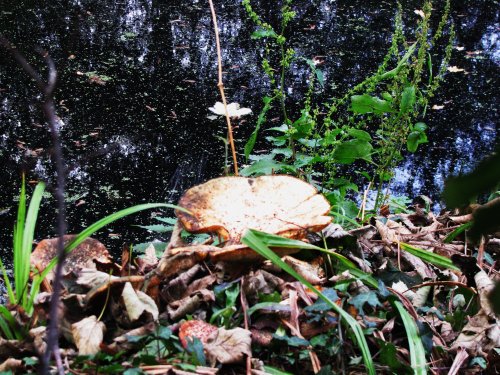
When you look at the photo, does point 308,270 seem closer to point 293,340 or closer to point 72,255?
point 293,340

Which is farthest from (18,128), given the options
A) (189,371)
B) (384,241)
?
(189,371)

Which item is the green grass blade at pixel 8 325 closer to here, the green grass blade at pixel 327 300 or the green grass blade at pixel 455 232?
the green grass blade at pixel 327 300

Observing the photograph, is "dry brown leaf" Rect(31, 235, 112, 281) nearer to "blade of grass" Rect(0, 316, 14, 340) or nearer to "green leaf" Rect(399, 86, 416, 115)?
"blade of grass" Rect(0, 316, 14, 340)

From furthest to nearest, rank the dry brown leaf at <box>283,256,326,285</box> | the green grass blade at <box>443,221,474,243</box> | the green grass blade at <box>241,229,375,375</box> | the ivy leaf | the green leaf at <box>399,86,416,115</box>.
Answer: the green leaf at <box>399,86,416,115</box>, the green grass blade at <box>443,221,474,243</box>, the dry brown leaf at <box>283,256,326,285</box>, the ivy leaf, the green grass blade at <box>241,229,375,375</box>

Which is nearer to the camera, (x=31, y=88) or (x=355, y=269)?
(x=355, y=269)

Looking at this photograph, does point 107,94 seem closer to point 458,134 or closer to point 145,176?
point 145,176

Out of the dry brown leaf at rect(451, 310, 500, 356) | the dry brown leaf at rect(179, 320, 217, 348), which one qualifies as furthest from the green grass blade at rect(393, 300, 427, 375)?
the dry brown leaf at rect(179, 320, 217, 348)

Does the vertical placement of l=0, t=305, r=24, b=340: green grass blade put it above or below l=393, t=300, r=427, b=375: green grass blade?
above
